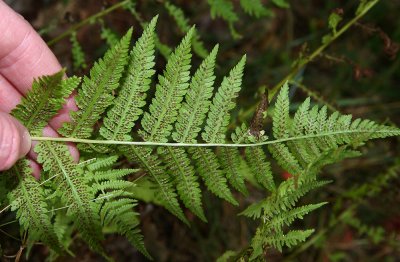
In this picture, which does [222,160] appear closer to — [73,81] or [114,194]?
[114,194]

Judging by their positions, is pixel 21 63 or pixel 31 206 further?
pixel 21 63

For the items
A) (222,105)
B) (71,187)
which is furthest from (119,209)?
(222,105)

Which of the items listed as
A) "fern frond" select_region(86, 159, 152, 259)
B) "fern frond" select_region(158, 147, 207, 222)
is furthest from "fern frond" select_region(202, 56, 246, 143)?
"fern frond" select_region(86, 159, 152, 259)

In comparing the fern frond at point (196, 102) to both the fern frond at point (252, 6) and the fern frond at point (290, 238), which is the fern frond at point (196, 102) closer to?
the fern frond at point (290, 238)

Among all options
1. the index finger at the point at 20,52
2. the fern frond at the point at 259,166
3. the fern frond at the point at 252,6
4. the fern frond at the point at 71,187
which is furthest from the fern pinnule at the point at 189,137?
the fern frond at the point at 252,6

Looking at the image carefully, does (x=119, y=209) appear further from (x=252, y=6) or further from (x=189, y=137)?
(x=252, y=6)

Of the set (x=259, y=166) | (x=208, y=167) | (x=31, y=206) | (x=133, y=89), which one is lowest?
(x=259, y=166)

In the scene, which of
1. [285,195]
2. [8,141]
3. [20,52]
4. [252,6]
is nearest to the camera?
[8,141]

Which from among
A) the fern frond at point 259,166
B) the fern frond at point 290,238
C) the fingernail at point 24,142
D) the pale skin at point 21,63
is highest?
the pale skin at point 21,63
